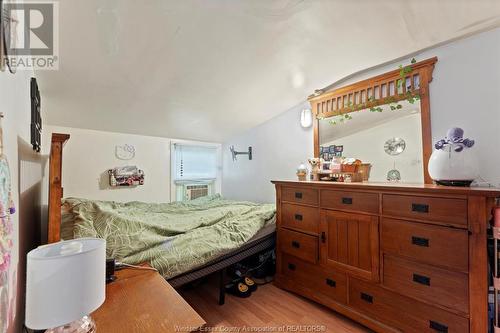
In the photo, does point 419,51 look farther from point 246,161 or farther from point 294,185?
point 246,161

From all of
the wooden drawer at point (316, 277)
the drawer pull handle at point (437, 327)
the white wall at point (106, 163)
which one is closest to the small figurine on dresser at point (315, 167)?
the wooden drawer at point (316, 277)

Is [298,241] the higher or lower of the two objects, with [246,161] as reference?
lower

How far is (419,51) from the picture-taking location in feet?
5.76

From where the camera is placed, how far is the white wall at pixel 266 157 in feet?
8.82

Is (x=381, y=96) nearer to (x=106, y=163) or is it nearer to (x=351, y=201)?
(x=351, y=201)

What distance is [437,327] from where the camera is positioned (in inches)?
50.6

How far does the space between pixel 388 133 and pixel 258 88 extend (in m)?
1.27

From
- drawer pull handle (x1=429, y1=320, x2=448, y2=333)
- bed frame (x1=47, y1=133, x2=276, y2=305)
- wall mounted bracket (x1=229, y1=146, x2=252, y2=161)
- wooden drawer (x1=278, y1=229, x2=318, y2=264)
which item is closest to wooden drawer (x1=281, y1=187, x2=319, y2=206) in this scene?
wooden drawer (x1=278, y1=229, x2=318, y2=264)

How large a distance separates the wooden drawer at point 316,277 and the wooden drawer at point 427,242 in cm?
46

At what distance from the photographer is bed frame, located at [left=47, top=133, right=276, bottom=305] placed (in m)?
0.97

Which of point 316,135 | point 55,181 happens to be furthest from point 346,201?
point 55,181

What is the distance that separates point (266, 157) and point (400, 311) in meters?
2.07

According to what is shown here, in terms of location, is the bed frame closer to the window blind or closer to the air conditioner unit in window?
the air conditioner unit in window

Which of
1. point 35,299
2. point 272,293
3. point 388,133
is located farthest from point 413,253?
point 35,299
